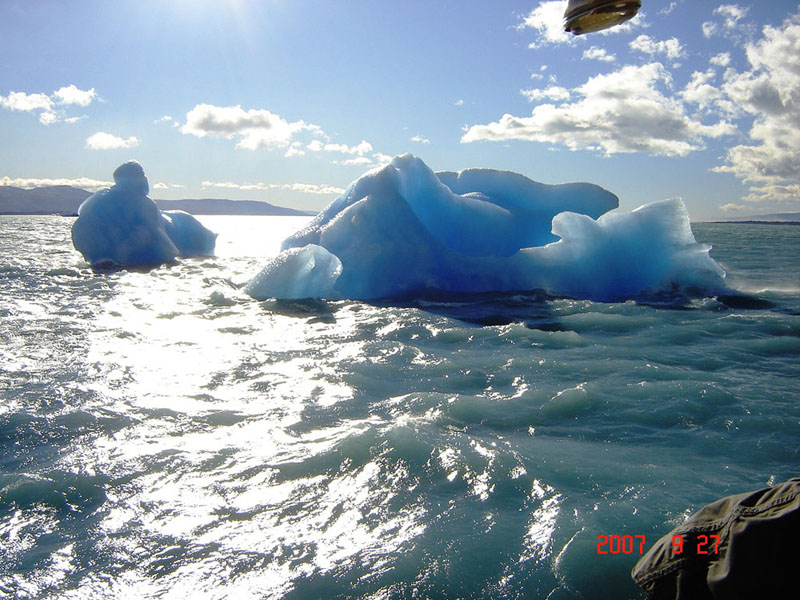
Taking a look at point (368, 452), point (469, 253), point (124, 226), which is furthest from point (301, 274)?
point (124, 226)

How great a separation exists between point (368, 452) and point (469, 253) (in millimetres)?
7465

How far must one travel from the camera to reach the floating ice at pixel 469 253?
904 cm

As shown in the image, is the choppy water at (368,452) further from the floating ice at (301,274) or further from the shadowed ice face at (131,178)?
the shadowed ice face at (131,178)

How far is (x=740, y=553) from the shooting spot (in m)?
1.30

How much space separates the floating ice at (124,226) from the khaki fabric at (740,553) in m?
14.5

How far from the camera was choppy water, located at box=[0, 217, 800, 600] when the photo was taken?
211 centimetres

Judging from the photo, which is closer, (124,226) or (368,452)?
(368,452)

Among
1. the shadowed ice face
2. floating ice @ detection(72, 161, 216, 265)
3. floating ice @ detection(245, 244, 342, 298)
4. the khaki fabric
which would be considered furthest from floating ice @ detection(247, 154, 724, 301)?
the khaki fabric

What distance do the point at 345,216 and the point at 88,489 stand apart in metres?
7.28

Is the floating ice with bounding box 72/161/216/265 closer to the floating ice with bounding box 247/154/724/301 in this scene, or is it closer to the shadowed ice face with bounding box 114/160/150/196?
the shadowed ice face with bounding box 114/160/150/196

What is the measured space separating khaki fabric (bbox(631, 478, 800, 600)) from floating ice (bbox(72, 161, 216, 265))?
47.5 feet

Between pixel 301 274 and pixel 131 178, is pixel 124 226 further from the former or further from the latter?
pixel 301 274

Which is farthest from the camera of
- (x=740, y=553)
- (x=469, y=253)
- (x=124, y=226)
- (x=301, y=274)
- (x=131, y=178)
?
(x=131, y=178)

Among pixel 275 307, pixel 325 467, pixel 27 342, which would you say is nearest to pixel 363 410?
pixel 325 467
